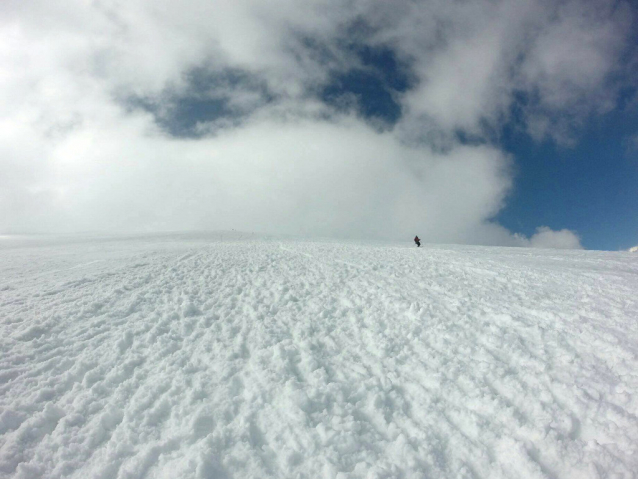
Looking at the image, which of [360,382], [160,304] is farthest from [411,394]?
[160,304]

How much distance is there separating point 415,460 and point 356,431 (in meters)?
1.17

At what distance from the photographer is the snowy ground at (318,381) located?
18.6 ft

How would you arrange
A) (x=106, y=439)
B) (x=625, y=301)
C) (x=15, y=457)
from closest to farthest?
(x=15, y=457), (x=106, y=439), (x=625, y=301)

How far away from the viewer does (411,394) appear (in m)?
7.26

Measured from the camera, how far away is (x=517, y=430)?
245 inches

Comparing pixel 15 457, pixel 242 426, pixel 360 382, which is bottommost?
pixel 15 457

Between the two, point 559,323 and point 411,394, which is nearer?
point 411,394

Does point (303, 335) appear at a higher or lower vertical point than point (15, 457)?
higher

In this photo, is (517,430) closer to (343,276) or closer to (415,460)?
(415,460)

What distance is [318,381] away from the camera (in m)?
7.54

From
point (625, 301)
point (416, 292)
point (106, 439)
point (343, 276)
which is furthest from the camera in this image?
point (343, 276)

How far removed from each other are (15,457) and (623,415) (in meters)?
11.4

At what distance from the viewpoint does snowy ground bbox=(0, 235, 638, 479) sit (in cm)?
568

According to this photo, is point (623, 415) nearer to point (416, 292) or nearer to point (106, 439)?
point (416, 292)
